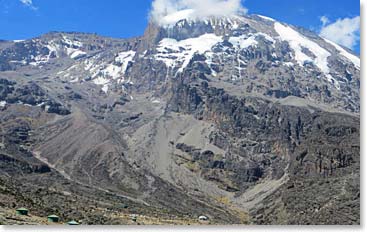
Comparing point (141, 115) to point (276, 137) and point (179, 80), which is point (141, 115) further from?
point (276, 137)

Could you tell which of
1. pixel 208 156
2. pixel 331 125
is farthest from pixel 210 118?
pixel 331 125

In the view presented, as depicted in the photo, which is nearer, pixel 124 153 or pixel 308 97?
pixel 124 153

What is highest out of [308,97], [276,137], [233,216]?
[308,97]

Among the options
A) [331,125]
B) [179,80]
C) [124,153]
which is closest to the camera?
[331,125]

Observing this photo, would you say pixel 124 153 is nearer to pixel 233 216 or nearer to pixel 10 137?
pixel 10 137

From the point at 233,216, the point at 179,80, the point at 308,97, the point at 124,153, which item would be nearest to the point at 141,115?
the point at 179,80

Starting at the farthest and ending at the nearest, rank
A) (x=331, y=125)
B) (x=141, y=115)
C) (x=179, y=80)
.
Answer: (x=179, y=80)
(x=141, y=115)
(x=331, y=125)

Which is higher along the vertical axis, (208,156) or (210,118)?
(210,118)

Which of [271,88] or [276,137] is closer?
[276,137]

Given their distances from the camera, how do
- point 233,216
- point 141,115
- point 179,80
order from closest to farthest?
point 233,216 < point 141,115 < point 179,80
